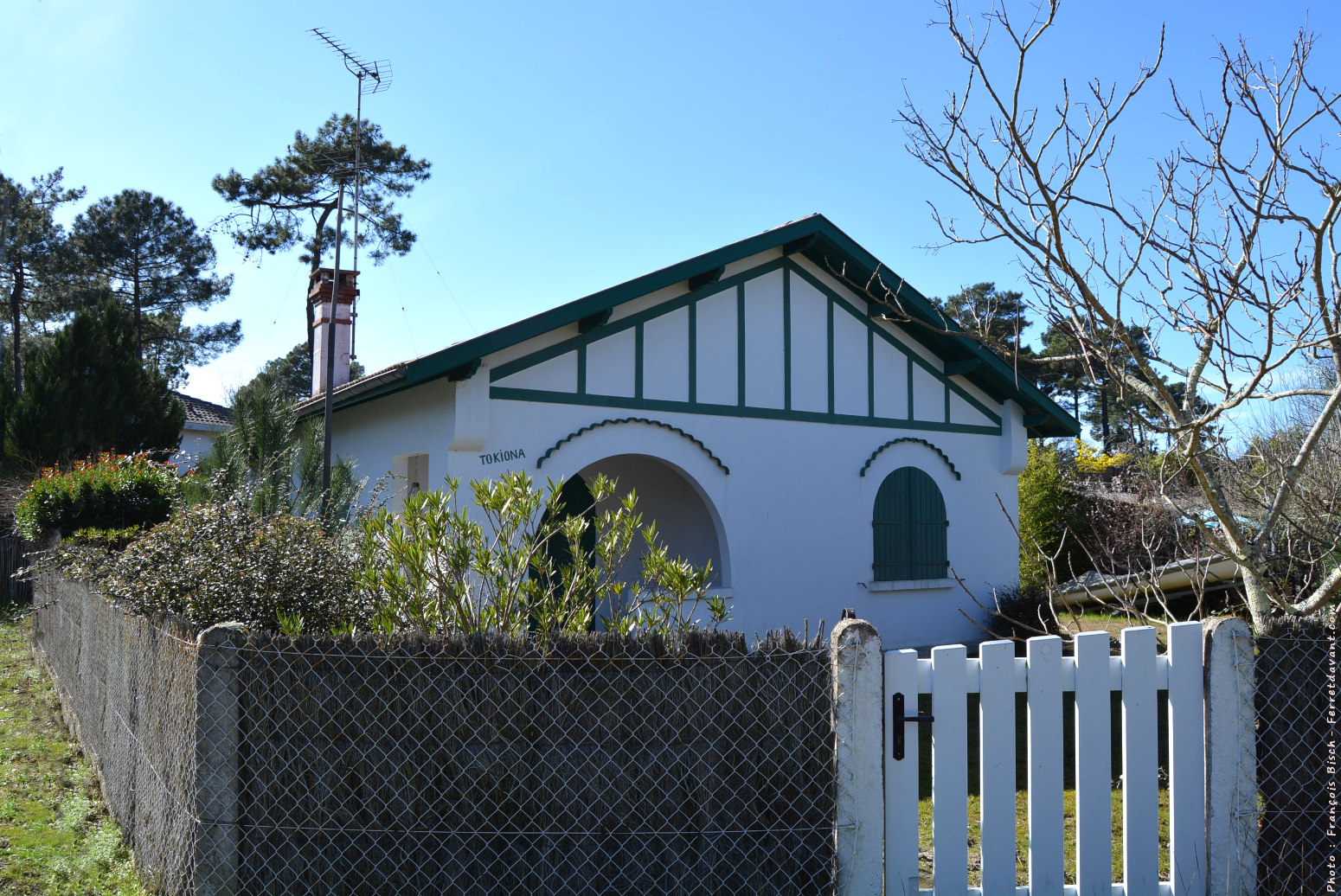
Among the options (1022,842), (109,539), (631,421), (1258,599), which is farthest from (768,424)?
(109,539)

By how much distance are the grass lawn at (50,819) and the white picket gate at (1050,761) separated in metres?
3.24

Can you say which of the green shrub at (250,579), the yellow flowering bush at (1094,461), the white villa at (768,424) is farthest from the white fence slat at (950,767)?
the yellow flowering bush at (1094,461)

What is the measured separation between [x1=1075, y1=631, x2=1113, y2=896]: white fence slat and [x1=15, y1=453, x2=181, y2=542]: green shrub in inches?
388

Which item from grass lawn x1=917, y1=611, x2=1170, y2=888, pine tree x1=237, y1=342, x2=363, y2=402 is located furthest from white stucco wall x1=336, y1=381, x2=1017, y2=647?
pine tree x1=237, y1=342, x2=363, y2=402

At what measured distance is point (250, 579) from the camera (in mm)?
4418

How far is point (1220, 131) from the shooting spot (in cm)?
452

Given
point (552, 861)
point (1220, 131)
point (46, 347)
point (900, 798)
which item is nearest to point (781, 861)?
point (900, 798)

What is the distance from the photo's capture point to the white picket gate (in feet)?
11.0

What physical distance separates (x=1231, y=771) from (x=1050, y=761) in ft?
2.34

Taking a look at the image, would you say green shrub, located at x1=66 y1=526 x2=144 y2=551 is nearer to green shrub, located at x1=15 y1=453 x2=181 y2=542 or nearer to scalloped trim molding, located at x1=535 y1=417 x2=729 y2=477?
green shrub, located at x1=15 y1=453 x2=181 y2=542

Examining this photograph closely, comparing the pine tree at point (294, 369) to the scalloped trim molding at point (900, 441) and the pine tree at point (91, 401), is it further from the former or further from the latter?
the scalloped trim molding at point (900, 441)

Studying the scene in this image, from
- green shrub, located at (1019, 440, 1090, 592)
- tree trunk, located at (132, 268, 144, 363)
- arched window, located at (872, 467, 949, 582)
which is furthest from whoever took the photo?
tree trunk, located at (132, 268, 144, 363)

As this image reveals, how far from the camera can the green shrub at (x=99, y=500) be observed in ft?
35.2

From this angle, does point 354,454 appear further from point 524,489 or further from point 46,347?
point 46,347
